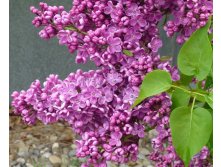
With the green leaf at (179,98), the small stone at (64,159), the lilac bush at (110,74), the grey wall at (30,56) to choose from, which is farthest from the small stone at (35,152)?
the green leaf at (179,98)

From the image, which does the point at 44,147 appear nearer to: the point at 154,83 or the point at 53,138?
the point at 53,138

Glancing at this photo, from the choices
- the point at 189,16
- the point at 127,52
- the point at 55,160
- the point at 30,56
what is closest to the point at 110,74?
the point at 127,52

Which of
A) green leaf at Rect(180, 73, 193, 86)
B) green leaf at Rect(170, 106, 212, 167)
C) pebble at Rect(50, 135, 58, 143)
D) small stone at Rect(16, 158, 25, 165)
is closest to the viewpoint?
green leaf at Rect(170, 106, 212, 167)

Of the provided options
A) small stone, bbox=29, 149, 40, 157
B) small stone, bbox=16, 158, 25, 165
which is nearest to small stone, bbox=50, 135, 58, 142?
small stone, bbox=29, 149, 40, 157

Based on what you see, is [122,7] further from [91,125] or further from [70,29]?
[91,125]

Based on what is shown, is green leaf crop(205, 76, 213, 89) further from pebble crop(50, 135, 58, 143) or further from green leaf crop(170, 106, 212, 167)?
pebble crop(50, 135, 58, 143)
